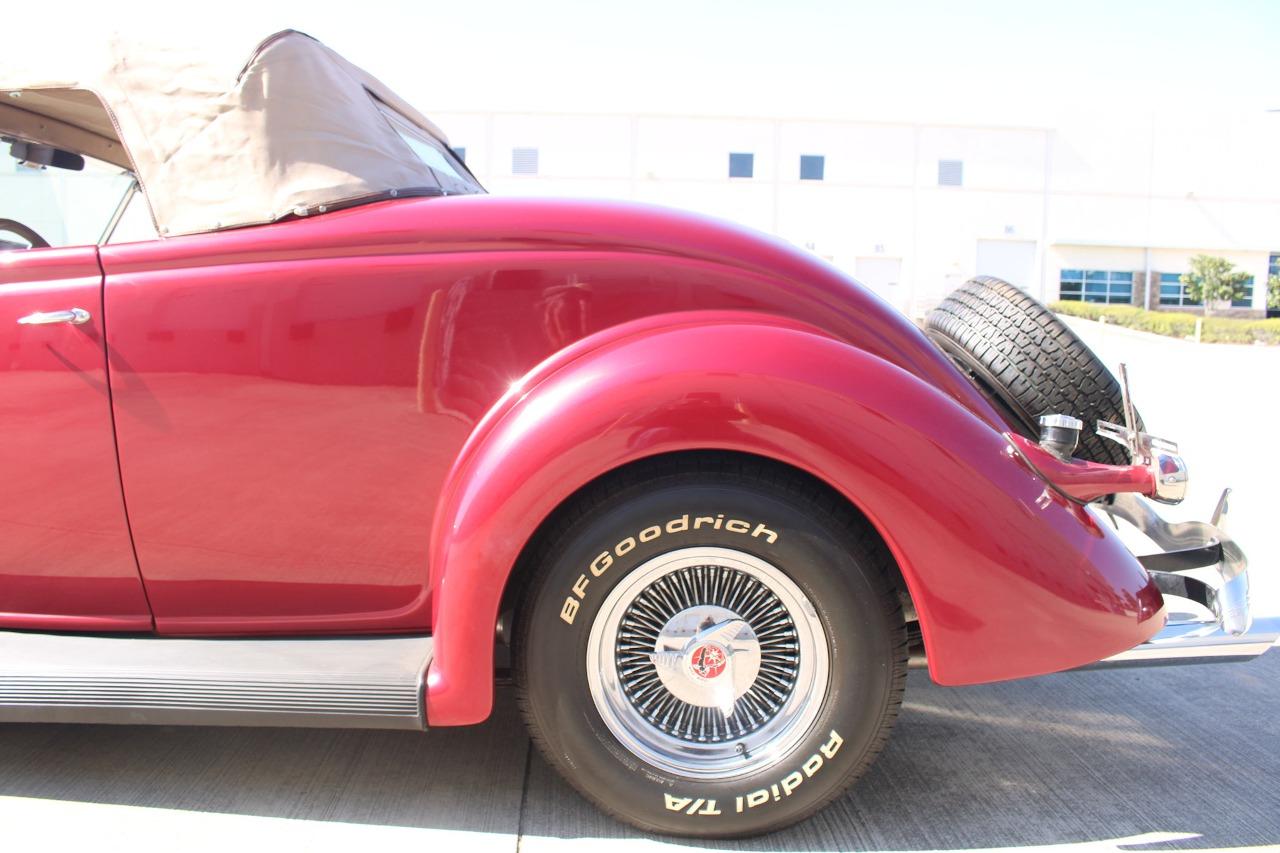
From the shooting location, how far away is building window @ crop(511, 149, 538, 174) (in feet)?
122

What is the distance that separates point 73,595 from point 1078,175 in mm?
A: 42644

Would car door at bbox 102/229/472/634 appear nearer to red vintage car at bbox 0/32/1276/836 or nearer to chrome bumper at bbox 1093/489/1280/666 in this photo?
red vintage car at bbox 0/32/1276/836

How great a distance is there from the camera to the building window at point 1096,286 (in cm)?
3903

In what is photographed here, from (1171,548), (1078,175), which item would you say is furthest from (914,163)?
(1171,548)

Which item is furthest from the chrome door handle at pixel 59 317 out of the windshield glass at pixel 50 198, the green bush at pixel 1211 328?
the green bush at pixel 1211 328

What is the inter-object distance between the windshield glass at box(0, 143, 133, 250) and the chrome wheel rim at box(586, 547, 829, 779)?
1782 millimetres

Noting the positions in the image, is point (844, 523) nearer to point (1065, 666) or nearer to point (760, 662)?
point (760, 662)

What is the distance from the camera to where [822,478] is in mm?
1975

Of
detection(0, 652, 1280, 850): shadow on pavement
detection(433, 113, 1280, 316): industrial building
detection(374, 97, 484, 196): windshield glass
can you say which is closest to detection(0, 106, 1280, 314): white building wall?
detection(433, 113, 1280, 316): industrial building

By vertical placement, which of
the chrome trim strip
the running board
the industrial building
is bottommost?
the running board

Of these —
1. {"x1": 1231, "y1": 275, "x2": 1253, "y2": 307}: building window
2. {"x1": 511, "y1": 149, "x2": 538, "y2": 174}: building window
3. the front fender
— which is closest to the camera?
the front fender

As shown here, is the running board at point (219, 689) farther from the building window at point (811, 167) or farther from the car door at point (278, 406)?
the building window at point (811, 167)

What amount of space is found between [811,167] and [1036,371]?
122 ft

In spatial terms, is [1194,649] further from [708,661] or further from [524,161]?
[524,161]
